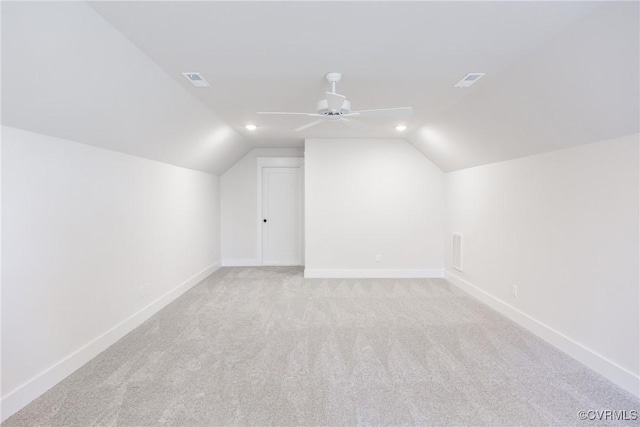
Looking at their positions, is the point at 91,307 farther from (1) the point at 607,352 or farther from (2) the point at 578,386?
(1) the point at 607,352

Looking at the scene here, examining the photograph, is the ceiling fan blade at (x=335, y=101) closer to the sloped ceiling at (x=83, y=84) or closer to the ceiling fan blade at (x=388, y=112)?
the ceiling fan blade at (x=388, y=112)

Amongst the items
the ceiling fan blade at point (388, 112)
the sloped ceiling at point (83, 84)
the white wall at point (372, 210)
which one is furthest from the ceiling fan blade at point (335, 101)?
the white wall at point (372, 210)

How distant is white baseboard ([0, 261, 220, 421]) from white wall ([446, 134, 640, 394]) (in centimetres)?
409

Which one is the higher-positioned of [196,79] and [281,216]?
[196,79]

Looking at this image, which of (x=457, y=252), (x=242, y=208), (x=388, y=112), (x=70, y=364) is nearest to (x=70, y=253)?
(x=70, y=364)

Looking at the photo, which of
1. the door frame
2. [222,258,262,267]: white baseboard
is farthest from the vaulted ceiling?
[222,258,262,267]: white baseboard

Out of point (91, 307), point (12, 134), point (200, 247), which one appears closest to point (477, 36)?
point (12, 134)

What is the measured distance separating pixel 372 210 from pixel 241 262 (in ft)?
9.47

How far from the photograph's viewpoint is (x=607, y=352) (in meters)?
2.42

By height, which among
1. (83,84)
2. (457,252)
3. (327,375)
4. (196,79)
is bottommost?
(327,375)

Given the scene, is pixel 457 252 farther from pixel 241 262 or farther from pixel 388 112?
pixel 241 262

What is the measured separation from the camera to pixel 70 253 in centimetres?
251

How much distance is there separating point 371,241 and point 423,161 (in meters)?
1.65

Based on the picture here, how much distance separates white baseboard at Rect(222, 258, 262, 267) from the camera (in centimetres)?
642
